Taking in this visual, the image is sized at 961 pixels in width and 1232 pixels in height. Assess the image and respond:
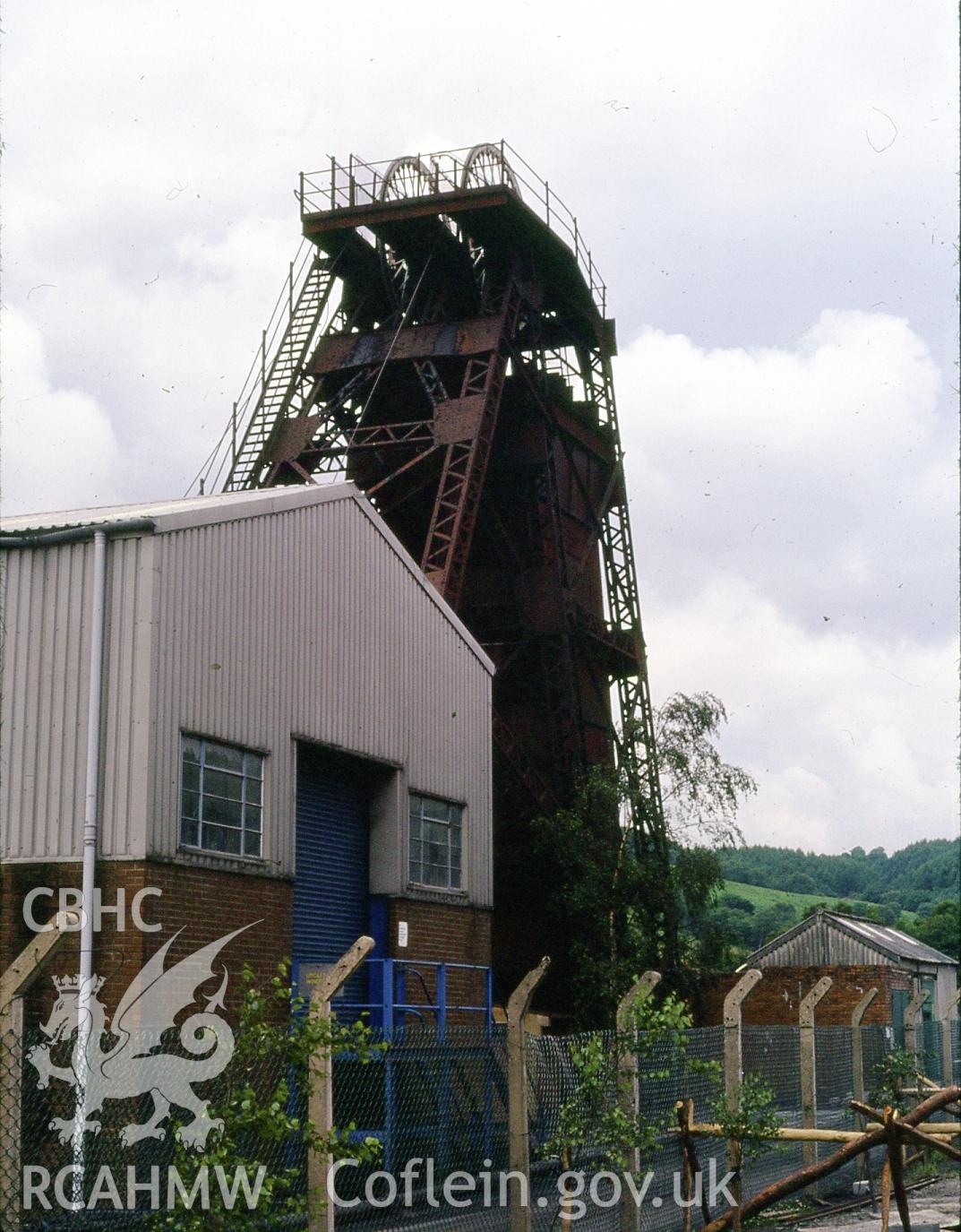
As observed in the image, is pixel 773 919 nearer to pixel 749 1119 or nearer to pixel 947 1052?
pixel 947 1052

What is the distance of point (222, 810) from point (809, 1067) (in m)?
6.34

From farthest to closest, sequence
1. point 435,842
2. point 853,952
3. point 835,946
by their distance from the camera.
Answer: point 835,946 < point 853,952 < point 435,842

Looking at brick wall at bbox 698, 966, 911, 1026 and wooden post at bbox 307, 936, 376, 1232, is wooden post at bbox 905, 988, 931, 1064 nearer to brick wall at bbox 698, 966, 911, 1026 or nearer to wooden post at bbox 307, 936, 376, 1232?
wooden post at bbox 307, 936, 376, 1232

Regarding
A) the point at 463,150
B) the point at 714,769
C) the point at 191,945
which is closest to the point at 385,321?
the point at 463,150

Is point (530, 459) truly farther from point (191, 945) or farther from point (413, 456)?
point (191, 945)

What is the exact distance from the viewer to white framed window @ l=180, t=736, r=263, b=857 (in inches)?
584

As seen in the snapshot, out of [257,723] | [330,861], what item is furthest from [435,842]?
[257,723]

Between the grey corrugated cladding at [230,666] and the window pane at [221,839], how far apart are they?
22 centimetres

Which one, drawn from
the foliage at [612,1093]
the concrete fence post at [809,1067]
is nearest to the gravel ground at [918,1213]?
the concrete fence post at [809,1067]

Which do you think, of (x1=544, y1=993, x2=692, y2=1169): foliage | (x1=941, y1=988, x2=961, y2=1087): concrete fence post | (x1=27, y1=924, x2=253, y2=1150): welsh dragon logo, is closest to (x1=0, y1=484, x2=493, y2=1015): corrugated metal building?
(x1=27, y1=924, x2=253, y2=1150): welsh dragon logo

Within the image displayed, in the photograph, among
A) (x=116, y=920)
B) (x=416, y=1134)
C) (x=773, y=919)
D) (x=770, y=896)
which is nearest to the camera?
(x=416, y=1134)

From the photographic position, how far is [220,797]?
606 inches

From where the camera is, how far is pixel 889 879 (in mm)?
103125

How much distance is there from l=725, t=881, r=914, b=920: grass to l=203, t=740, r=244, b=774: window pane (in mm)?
94208
